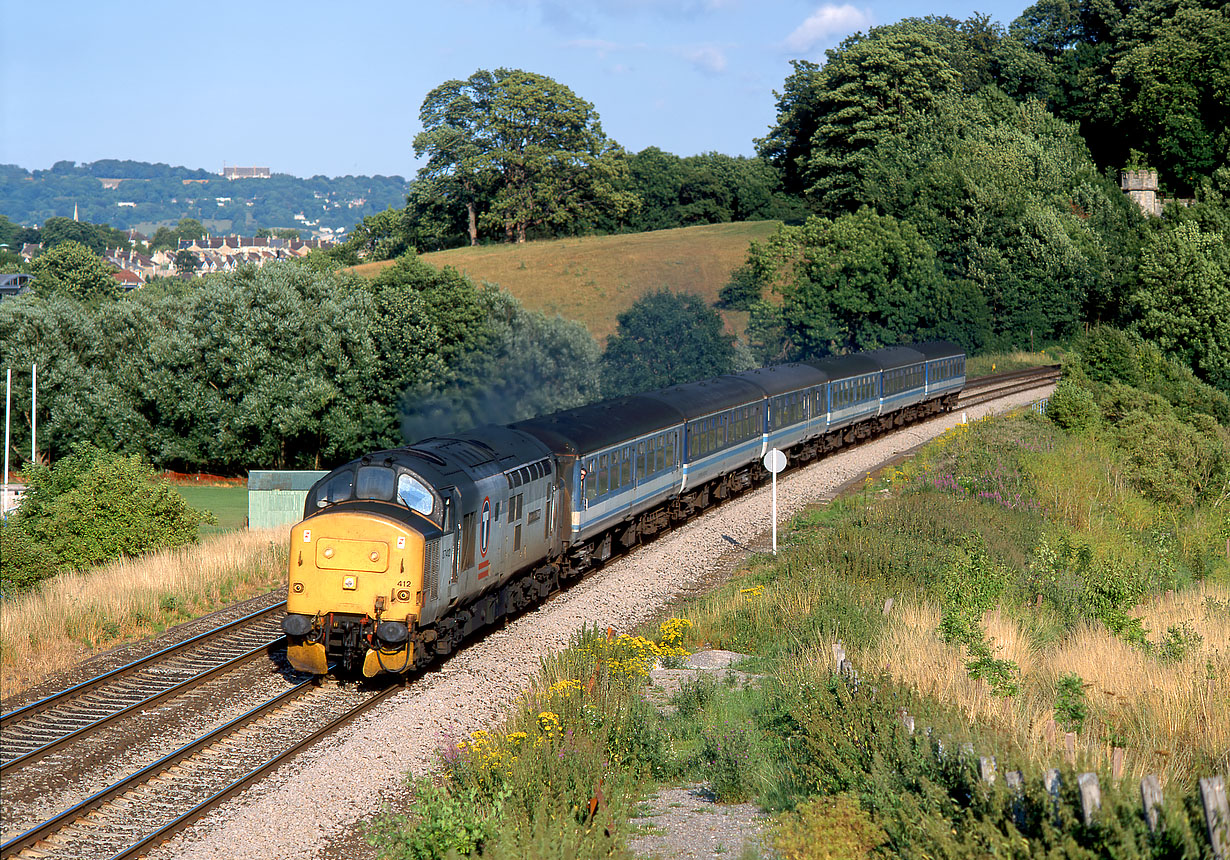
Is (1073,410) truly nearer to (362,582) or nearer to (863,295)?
(863,295)

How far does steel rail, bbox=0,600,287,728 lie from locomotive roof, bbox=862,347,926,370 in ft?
95.0

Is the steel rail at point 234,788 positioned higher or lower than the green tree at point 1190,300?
lower

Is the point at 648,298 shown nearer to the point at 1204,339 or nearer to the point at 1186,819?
the point at 1204,339

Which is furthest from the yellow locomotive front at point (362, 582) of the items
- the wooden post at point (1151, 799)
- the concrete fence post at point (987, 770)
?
the wooden post at point (1151, 799)

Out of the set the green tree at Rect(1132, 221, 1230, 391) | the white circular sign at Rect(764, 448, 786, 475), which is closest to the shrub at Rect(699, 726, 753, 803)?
the white circular sign at Rect(764, 448, 786, 475)

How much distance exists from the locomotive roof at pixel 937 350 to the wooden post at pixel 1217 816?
4215 cm

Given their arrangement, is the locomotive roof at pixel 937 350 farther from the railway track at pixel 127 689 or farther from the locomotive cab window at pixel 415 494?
the locomotive cab window at pixel 415 494

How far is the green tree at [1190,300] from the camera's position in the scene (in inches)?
2527

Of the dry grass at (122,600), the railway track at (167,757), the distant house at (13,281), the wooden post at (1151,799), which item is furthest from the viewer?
the distant house at (13,281)

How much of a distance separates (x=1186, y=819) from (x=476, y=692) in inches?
405

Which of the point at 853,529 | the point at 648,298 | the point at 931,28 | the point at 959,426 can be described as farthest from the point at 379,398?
the point at 931,28

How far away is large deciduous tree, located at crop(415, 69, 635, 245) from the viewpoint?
9762cm

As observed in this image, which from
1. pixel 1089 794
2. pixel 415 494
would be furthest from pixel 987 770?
pixel 415 494

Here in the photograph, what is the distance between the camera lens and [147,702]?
1517cm
